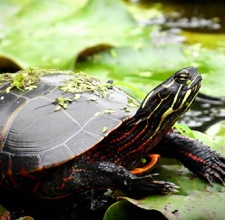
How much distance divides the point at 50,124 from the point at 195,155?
60 cm

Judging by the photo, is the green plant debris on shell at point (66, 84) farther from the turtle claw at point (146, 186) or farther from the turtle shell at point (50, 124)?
the turtle claw at point (146, 186)

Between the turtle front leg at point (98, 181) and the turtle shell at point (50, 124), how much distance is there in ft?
0.26

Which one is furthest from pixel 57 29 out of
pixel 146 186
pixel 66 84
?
pixel 146 186

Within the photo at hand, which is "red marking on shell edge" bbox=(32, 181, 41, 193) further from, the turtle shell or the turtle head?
the turtle head

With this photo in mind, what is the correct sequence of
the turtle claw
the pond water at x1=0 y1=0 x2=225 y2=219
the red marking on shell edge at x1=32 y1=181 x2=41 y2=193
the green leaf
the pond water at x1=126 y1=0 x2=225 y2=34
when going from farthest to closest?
the pond water at x1=126 y1=0 x2=225 y2=34
the green leaf
the pond water at x1=0 y1=0 x2=225 y2=219
the red marking on shell edge at x1=32 y1=181 x2=41 y2=193
the turtle claw

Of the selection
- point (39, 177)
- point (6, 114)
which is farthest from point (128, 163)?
point (6, 114)

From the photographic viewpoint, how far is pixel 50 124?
75.9 inches

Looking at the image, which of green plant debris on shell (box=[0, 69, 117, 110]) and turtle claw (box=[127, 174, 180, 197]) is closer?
turtle claw (box=[127, 174, 180, 197])

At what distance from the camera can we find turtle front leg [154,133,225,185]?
6.38 ft

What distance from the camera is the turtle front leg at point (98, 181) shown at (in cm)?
181

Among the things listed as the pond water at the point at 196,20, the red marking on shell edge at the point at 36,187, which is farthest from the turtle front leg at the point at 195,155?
the pond water at the point at 196,20

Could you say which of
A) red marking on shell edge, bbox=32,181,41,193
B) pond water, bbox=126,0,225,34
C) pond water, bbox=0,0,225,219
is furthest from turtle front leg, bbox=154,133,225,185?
pond water, bbox=126,0,225,34

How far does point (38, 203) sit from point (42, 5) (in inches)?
114

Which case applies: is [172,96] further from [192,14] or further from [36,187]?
[192,14]
